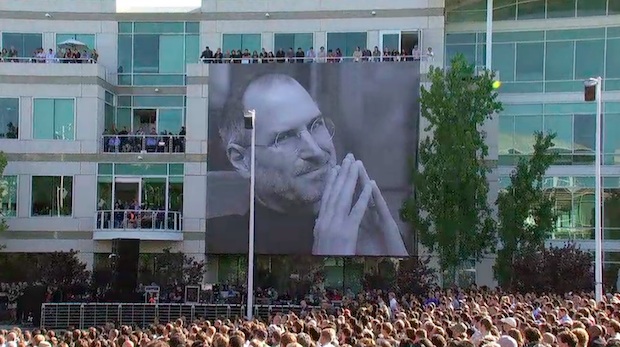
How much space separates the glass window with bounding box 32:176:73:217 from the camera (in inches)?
1807

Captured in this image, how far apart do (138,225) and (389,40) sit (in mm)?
13652

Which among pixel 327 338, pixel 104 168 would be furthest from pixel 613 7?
pixel 327 338

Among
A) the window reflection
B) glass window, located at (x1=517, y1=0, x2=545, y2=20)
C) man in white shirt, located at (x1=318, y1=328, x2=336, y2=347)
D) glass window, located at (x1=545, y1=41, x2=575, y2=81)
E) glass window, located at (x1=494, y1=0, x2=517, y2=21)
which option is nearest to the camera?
man in white shirt, located at (x1=318, y1=328, x2=336, y2=347)

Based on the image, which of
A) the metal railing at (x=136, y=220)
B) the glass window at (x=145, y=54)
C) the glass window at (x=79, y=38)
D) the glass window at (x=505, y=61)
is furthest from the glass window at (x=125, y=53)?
the glass window at (x=505, y=61)

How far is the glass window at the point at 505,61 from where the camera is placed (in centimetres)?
4772

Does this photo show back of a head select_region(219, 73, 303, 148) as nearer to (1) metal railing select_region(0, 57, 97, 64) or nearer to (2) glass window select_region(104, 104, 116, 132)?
(2) glass window select_region(104, 104, 116, 132)

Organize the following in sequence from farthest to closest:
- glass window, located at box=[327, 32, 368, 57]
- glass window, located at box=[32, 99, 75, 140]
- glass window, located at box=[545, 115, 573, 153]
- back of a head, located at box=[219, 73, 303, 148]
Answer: glass window, located at box=[327, 32, 368, 57], glass window, located at box=[545, 115, 573, 153], glass window, located at box=[32, 99, 75, 140], back of a head, located at box=[219, 73, 303, 148]

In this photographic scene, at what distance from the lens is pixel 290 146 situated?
43531 mm

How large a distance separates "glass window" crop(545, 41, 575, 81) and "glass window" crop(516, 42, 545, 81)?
1.02ft

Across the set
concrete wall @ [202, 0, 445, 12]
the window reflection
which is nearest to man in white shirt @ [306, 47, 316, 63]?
concrete wall @ [202, 0, 445, 12]

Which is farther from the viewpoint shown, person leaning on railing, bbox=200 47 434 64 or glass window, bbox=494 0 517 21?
glass window, bbox=494 0 517 21

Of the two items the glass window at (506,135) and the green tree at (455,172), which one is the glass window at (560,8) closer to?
the glass window at (506,135)

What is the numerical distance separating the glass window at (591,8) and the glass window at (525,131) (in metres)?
→ 5.11

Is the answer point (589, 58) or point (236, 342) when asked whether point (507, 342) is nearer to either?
point (236, 342)
